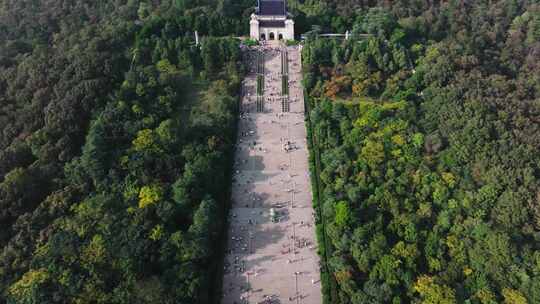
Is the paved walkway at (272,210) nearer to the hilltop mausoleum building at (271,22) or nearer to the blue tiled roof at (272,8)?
the hilltop mausoleum building at (271,22)

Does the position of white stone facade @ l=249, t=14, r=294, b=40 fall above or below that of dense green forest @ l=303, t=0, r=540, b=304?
above

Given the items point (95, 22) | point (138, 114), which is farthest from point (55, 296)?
point (95, 22)

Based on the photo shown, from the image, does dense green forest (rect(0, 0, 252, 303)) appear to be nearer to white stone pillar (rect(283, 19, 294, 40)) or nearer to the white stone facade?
the white stone facade

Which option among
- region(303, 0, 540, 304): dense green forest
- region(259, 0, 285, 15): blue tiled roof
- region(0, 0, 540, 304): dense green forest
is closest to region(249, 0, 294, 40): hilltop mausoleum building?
region(259, 0, 285, 15): blue tiled roof

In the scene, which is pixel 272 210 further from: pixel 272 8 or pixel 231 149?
pixel 272 8

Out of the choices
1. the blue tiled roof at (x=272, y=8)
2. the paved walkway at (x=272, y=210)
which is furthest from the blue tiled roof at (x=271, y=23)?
the paved walkway at (x=272, y=210)

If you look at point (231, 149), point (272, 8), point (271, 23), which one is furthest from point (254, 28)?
point (231, 149)
